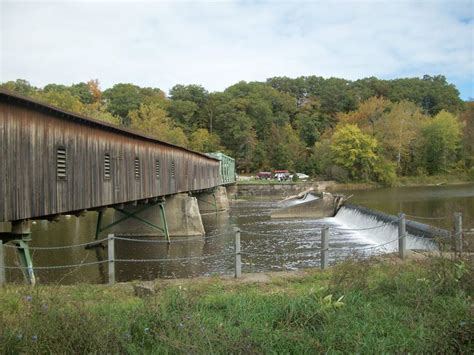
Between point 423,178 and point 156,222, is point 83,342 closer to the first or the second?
point 156,222

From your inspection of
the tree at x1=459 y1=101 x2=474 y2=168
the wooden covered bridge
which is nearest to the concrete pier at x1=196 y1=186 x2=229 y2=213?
the wooden covered bridge

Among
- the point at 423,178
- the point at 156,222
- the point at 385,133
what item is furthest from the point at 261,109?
the point at 156,222

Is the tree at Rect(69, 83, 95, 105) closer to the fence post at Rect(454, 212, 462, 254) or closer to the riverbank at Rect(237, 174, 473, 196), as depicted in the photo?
the riverbank at Rect(237, 174, 473, 196)

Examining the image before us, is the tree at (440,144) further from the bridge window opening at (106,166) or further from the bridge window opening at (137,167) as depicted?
the bridge window opening at (106,166)

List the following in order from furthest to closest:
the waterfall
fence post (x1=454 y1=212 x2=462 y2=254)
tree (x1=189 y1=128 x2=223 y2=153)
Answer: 1. tree (x1=189 y1=128 x2=223 y2=153)
2. the waterfall
3. fence post (x1=454 y1=212 x2=462 y2=254)

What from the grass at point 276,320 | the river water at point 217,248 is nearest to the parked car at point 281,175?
the river water at point 217,248

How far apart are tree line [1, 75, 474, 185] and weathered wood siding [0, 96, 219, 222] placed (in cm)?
3098

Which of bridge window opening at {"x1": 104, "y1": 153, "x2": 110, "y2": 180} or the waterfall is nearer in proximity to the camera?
bridge window opening at {"x1": 104, "y1": 153, "x2": 110, "y2": 180}

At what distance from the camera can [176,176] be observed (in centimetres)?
2400

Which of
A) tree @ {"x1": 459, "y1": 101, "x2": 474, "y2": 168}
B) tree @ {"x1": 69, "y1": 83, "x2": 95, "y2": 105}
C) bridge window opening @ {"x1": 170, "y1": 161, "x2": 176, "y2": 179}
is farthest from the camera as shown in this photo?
tree @ {"x1": 69, "y1": 83, "x2": 95, "y2": 105}

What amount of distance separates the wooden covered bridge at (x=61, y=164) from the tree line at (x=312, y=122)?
1216 inches

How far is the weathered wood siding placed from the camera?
9.88 m

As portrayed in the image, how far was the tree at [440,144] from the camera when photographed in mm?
65562

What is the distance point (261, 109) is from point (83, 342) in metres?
82.9
